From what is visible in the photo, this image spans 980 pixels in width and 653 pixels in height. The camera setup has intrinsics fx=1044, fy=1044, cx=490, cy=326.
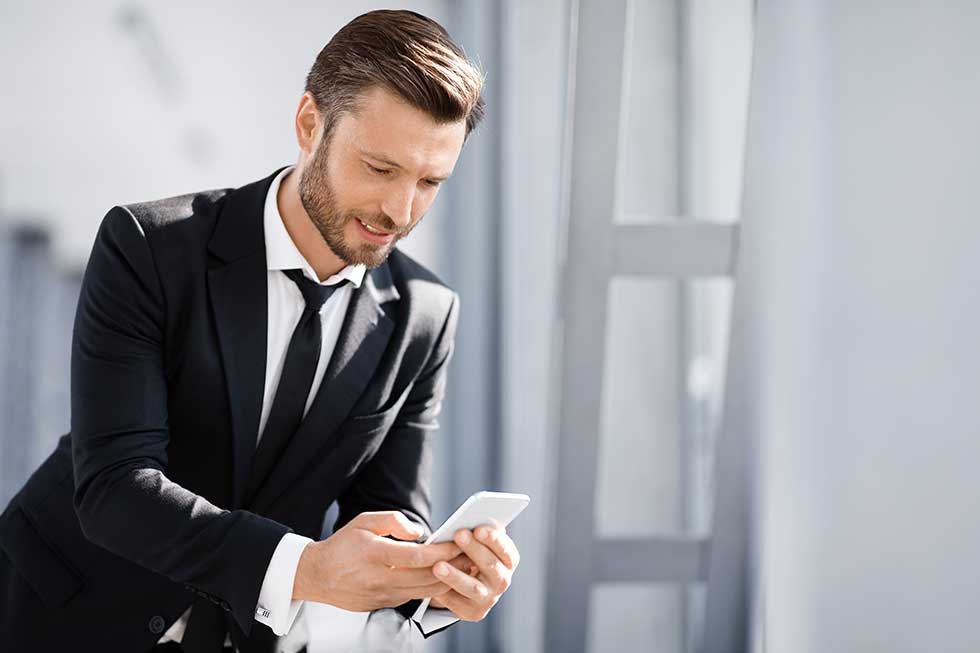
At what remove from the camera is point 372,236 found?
1591mm

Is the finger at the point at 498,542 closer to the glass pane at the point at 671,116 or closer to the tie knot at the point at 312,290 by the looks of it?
the tie knot at the point at 312,290

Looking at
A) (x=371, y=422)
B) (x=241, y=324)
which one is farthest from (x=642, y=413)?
(x=241, y=324)

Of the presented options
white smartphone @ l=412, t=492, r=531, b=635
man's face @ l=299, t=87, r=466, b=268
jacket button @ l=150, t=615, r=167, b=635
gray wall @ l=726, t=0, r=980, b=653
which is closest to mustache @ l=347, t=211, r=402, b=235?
man's face @ l=299, t=87, r=466, b=268

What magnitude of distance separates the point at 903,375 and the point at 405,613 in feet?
2.91

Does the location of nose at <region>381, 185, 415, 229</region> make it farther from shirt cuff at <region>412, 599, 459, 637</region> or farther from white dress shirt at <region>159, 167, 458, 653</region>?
shirt cuff at <region>412, 599, 459, 637</region>

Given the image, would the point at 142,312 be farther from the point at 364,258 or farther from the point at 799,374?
the point at 799,374

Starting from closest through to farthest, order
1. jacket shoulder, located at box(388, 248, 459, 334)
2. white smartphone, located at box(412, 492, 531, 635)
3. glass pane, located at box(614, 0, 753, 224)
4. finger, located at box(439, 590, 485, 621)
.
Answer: white smartphone, located at box(412, 492, 531, 635)
finger, located at box(439, 590, 485, 621)
jacket shoulder, located at box(388, 248, 459, 334)
glass pane, located at box(614, 0, 753, 224)

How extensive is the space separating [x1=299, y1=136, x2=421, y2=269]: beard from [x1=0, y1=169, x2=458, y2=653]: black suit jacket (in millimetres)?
92

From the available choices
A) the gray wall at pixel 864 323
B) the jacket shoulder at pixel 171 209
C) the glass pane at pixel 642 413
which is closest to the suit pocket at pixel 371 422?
the jacket shoulder at pixel 171 209

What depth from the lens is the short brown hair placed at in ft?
5.00

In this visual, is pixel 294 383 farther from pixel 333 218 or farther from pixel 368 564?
pixel 368 564

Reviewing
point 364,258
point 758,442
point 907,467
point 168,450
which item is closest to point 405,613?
point 168,450

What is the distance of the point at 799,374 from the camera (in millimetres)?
2066

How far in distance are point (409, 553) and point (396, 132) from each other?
599 millimetres
